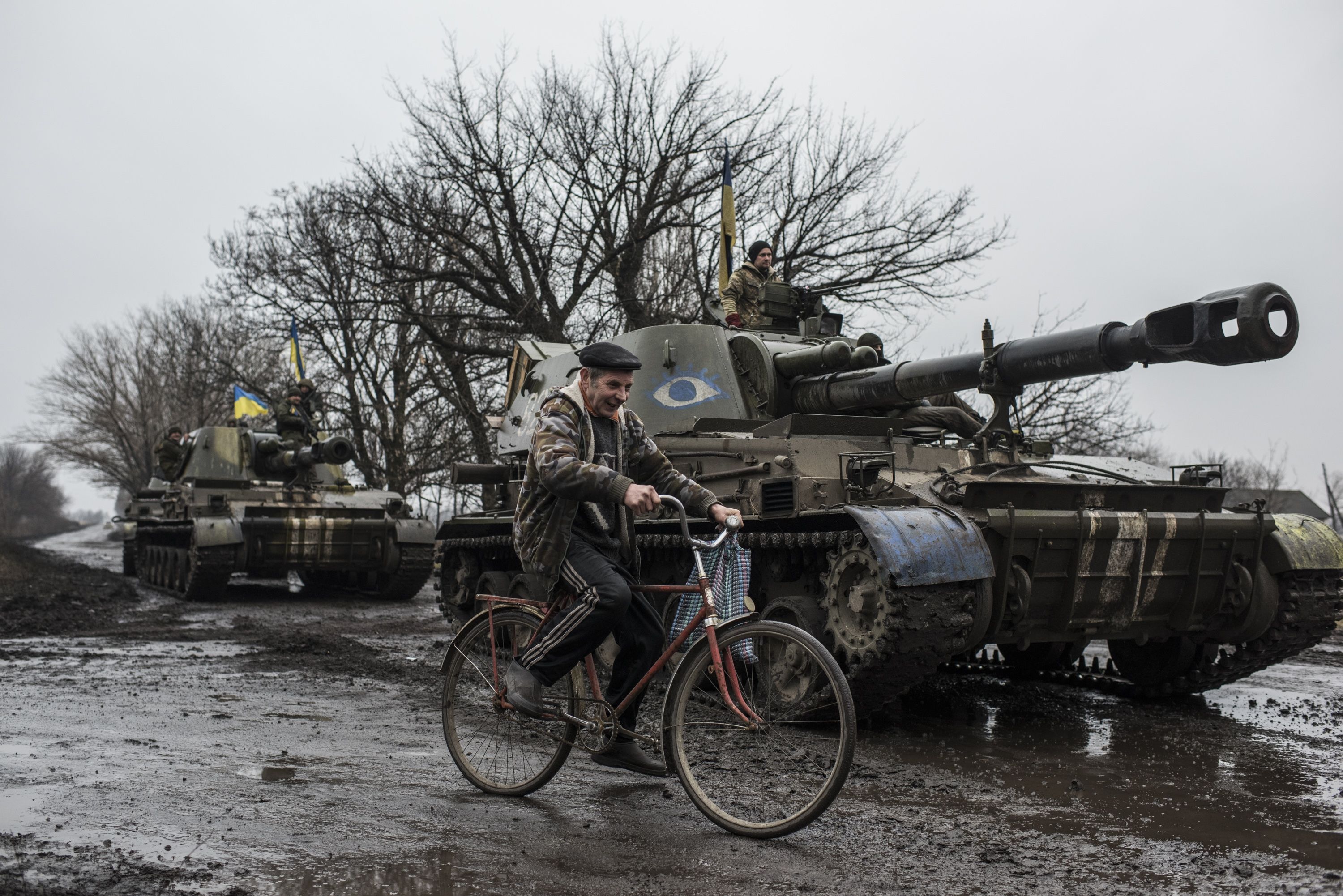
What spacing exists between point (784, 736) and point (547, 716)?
98 cm

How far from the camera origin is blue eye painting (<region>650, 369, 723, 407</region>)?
336 inches

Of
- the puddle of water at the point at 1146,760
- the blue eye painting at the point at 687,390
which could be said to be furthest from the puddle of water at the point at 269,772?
the blue eye painting at the point at 687,390

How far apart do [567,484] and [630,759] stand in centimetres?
115

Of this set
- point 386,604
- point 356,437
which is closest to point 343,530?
point 386,604

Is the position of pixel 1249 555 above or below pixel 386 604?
above

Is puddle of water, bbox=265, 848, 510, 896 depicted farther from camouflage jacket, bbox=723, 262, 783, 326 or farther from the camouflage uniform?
the camouflage uniform

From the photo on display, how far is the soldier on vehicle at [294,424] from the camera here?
711 inches

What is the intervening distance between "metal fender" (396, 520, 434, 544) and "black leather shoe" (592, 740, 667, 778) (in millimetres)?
12100

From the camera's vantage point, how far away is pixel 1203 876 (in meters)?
3.81

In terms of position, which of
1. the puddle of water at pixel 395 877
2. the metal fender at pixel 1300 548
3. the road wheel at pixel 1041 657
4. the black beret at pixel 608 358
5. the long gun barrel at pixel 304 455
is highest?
the long gun barrel at pixel 304 455

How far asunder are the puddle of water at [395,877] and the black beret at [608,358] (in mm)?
1770

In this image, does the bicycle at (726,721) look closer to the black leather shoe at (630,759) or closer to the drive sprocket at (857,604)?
the black leather shoe at (630,759)

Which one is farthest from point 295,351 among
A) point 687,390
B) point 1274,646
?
point 1274,646

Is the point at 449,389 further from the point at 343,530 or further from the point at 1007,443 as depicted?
the point at 1007,443
